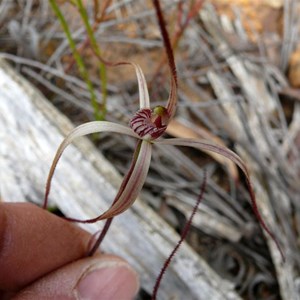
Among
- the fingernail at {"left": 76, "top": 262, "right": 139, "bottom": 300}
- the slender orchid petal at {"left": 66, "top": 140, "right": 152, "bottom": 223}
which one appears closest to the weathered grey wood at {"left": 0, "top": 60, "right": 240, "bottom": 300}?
the fingernail at {"left": 76, "top": 262, "right": 139, "bottom": 300}

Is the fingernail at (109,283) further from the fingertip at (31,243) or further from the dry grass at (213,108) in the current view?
the dry grass at (213,108)

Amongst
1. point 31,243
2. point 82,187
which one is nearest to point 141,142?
point 31,243

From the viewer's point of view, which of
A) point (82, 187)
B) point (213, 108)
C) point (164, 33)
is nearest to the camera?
point (164, 33)

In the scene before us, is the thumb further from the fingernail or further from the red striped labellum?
the red striped labellum

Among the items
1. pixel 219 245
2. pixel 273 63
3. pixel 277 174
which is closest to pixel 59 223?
pixel 219 245

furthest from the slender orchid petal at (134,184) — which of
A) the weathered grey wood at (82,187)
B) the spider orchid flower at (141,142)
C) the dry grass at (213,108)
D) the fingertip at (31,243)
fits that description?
the dry grass at (213,108)

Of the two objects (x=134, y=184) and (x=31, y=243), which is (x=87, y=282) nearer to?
(x=31, y=243)

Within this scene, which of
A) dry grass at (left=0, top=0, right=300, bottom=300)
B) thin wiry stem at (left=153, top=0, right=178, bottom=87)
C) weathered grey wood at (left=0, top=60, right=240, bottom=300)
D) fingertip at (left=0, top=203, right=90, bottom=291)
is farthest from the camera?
dry grass at (left=0, top=0, right=300, bottom=300)
